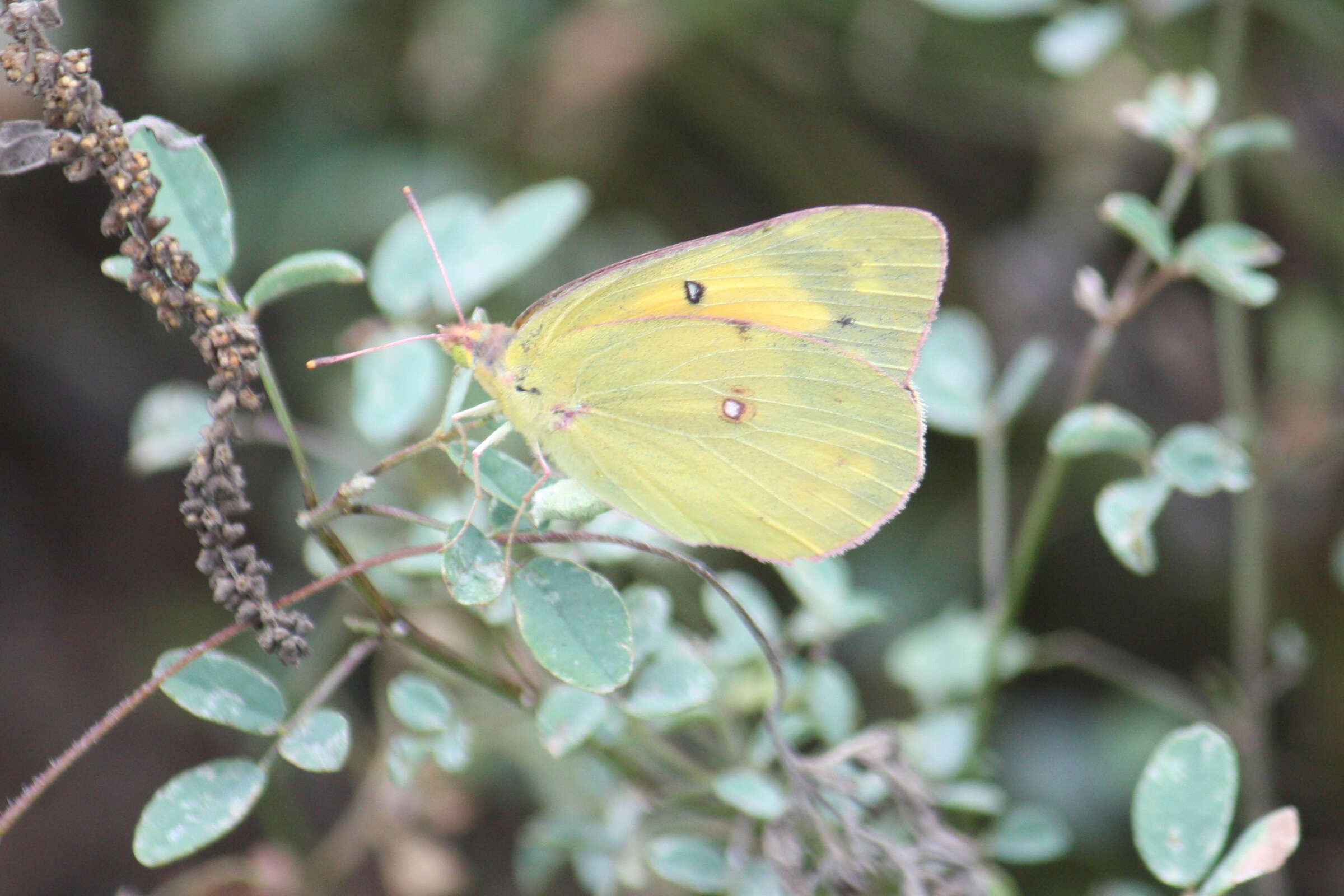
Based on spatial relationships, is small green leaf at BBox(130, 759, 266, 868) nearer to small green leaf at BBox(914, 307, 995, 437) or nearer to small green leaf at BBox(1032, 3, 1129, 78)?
small green leaf at BBox(914, 307, 995, 437)

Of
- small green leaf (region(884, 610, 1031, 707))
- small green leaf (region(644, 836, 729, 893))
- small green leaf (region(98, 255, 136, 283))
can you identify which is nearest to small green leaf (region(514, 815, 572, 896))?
small green leaf (region(644, 836, 729, 893))

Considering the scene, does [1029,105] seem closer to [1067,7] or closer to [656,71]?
[1067,7]

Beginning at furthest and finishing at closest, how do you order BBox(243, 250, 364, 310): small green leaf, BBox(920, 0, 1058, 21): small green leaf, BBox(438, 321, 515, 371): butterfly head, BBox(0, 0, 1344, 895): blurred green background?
BBox(0, 0, 1344, 895): blurred green background → BBox(920, 0, 1058, 21): small green leaf → BBox(438, 321, 515, 371): butterfly head → BBox(243, 250, 364, 310): small green leaf

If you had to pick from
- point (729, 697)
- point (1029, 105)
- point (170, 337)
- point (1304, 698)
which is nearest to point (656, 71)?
point (1029, 105)

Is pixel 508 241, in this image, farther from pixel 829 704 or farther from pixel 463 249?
pixel 829 704

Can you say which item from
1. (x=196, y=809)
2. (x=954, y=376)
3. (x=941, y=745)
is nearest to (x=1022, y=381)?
(x=954, y=376)
